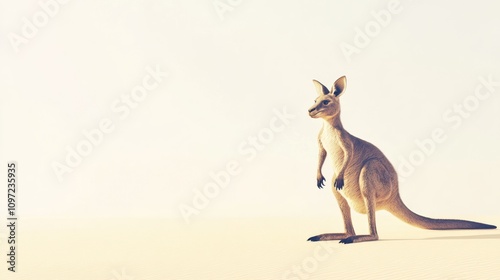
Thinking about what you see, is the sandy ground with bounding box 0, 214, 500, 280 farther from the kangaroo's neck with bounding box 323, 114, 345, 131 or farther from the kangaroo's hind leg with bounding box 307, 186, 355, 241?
the kangaroo's neck with bounding box 323, 114, 345, 131

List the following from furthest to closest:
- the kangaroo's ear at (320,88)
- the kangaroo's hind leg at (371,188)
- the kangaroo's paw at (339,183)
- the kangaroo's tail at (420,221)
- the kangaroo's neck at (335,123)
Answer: the kangaroo's tail at (420,221) < the kangaroo's ear at (320,88) < the kangaroo's neck at (335,123) < the kangaroo's paw at (339,183) < the kangaroo's hind leg at (371,188)

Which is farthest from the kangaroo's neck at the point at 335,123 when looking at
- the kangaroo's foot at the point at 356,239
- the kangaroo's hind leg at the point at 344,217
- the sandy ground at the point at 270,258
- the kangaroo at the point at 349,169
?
the sandy ground at the point at 270,258

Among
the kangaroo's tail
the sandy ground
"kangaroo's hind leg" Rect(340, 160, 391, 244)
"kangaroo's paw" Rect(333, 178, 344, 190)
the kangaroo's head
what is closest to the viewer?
the sandy ground

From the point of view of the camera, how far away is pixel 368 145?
429 inches

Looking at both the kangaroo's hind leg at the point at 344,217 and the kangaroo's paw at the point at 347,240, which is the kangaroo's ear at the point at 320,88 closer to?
the kangaroo's hind leg at the point at 344,217

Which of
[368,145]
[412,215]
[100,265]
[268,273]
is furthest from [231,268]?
[412,215]

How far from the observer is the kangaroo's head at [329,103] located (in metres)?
10.7

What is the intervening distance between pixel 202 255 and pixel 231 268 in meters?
1.57

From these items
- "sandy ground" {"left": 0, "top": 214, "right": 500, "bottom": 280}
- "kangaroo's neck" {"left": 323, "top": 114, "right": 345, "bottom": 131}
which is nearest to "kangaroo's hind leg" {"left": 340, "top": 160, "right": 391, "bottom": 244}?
"sandy ground" {"left": 0, "top": 214, "right": 500, "bottom": 280}

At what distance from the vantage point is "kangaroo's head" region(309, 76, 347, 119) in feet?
35.1

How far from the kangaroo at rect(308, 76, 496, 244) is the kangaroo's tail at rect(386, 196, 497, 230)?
19cm

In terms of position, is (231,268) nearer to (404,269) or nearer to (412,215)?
(404,269)

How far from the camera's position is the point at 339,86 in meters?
10.8

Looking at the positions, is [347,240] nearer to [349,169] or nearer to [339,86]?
[349,169]
